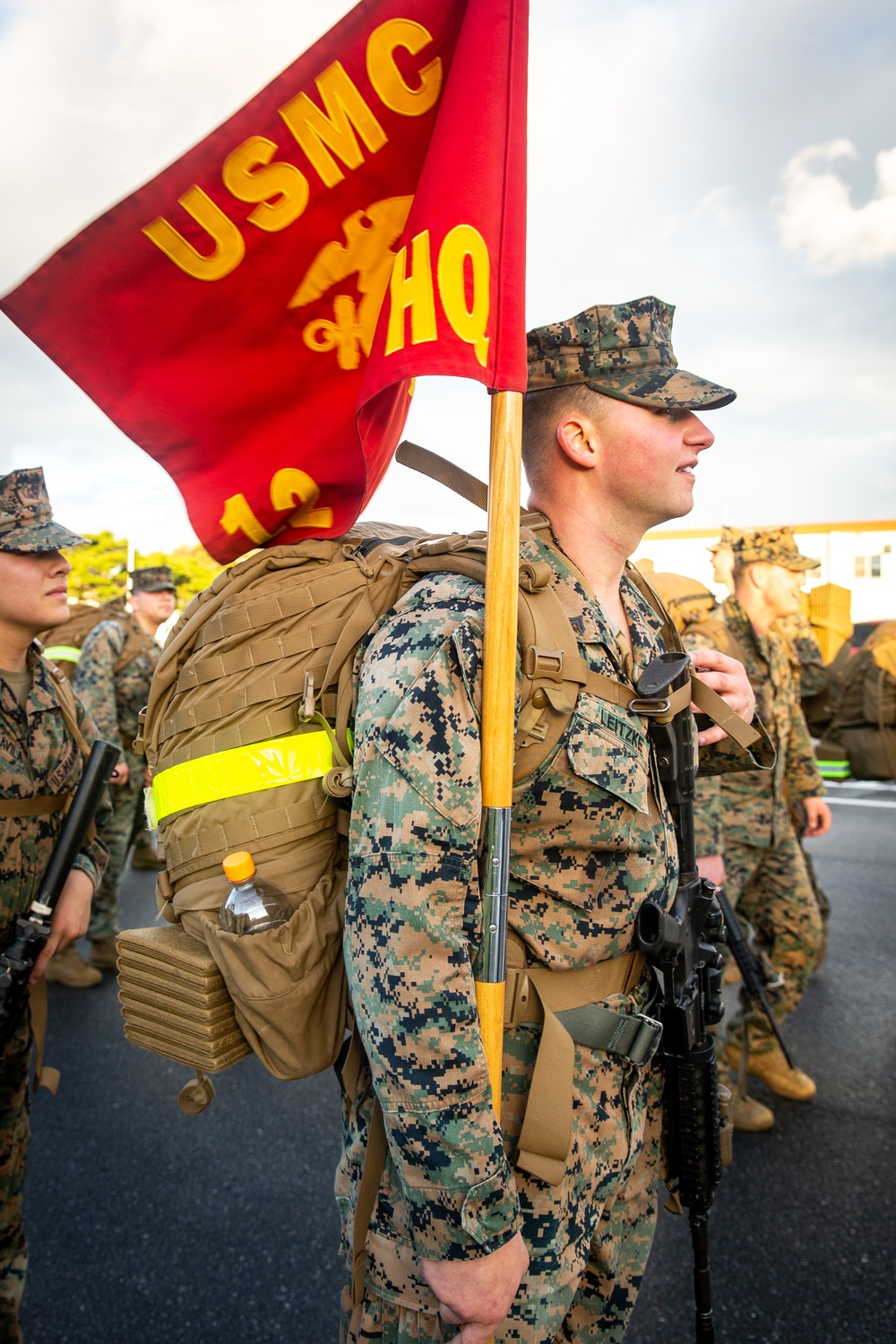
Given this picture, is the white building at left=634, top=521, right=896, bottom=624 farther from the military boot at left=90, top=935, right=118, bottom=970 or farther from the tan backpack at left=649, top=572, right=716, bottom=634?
the military boot at left=90, top=935, right=118, bottom=970

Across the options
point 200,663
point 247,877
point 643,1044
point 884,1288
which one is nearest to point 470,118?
point 200,663

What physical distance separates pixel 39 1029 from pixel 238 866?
65.2 inches

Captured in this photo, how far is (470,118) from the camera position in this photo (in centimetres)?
148

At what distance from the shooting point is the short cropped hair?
174 centimetres

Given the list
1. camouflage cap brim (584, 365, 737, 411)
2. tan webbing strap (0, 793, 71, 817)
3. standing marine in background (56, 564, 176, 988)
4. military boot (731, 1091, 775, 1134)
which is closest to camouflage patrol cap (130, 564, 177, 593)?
standing marine in background (56, 564, 176, 988)

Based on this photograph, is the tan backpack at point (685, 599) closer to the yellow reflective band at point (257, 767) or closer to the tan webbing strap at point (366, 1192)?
the yellow reflective band at point (257, 767)

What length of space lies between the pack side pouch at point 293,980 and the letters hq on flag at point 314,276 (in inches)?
30.4

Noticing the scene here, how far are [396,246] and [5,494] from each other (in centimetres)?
189

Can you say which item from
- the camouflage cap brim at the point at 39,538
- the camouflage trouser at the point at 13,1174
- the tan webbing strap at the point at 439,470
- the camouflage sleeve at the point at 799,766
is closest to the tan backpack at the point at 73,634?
the camouflage cap brim at the point at 39,538

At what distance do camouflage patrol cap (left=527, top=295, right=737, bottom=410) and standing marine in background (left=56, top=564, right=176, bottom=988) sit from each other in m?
4.65

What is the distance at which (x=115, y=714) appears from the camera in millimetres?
5980

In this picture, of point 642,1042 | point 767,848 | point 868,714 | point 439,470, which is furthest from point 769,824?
point 868,714

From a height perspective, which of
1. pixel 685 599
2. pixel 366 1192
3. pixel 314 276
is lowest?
pixel 366 1192

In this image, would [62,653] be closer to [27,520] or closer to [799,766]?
[27,520]
